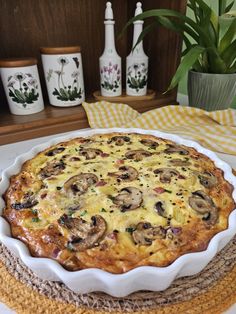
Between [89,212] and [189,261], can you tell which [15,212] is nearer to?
[89,212]

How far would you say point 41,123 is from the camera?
1.12 meters

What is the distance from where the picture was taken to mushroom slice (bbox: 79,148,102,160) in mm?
830

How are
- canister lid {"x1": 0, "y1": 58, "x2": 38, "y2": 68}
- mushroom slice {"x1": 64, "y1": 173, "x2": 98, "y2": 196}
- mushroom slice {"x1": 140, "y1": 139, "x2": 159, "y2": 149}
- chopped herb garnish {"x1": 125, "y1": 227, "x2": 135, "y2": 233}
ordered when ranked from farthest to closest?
canister lid {"x1": 0, "y1": 58, "x2": 38, "y2": 68} < mushroom slice {"x1": 140, "y1": 139, "x2": 159, "y2": 149} < mushroom slice {"x1": 64, "y1": 173, "x2": 98, "y2": 196} < chopped herb garnish {"x1": 125, "y1": 227, "x2": 135, "y2": 233}

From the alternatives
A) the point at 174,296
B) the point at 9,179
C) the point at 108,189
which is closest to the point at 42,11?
the point at 9,179

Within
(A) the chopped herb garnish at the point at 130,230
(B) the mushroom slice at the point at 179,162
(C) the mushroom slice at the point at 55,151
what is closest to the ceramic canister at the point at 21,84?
(C) the mushroom slice at the point at 55,151

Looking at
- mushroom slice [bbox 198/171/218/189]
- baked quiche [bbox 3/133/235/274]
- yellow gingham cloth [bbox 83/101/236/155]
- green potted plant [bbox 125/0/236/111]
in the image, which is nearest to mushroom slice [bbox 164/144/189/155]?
baked quiche [bbox 3/133/235/274]

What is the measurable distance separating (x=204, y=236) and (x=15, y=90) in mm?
881

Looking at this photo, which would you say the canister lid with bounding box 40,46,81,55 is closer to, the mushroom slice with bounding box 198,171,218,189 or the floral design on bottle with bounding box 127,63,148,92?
the floral design on bottle with bounding box 127,63,148,92

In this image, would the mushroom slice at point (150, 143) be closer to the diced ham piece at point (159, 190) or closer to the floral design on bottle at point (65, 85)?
the diced ham piece at point (159, 190)

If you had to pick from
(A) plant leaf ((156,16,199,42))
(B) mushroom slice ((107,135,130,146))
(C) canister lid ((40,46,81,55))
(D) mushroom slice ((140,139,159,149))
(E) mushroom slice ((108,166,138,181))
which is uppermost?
(A) plant leaf ((156,16,199,42))

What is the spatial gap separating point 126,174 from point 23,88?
62cm

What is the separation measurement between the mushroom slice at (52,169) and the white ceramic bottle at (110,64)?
2.05 ft

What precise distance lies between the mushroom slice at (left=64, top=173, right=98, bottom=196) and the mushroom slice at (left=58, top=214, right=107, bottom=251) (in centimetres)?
8

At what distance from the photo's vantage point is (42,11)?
48.9 inches
